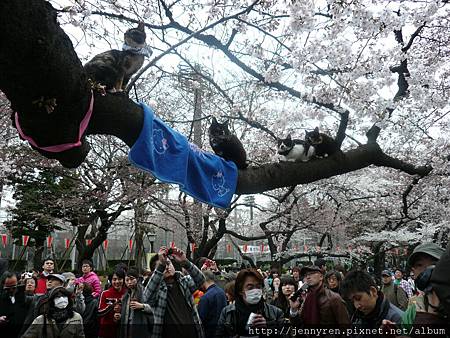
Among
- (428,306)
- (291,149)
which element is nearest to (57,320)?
(428,306)

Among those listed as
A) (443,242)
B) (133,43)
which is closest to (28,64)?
(133,43)

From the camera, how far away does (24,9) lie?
170cm

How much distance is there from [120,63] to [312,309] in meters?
2.62

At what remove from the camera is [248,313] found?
10.9ft

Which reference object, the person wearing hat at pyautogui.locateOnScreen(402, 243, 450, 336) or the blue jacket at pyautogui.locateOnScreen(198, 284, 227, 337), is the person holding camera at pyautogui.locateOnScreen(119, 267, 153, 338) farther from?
the person wearing hat at pyautogui.locateOnScreen(402, 243, 450, 336)

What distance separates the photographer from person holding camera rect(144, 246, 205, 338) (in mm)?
3439

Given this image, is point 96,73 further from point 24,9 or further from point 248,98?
point 248,98

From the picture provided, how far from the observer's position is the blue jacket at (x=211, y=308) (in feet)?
13.1

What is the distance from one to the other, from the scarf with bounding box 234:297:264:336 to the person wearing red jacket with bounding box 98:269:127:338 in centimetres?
177

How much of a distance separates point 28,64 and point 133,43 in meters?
1.78

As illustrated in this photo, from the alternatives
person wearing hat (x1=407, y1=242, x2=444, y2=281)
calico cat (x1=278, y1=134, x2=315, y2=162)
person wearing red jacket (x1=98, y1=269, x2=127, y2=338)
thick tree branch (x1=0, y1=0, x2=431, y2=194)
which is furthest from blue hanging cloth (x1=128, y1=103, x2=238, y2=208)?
calico cat (x1=278, y1=134, x2=315, y2=162)

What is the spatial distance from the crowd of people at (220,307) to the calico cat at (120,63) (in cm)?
170

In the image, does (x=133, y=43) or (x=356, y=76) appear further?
Answer: (x=356, y=76)

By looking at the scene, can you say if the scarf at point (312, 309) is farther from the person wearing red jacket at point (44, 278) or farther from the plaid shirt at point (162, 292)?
the person wearing red jacket at point (44, 278)
